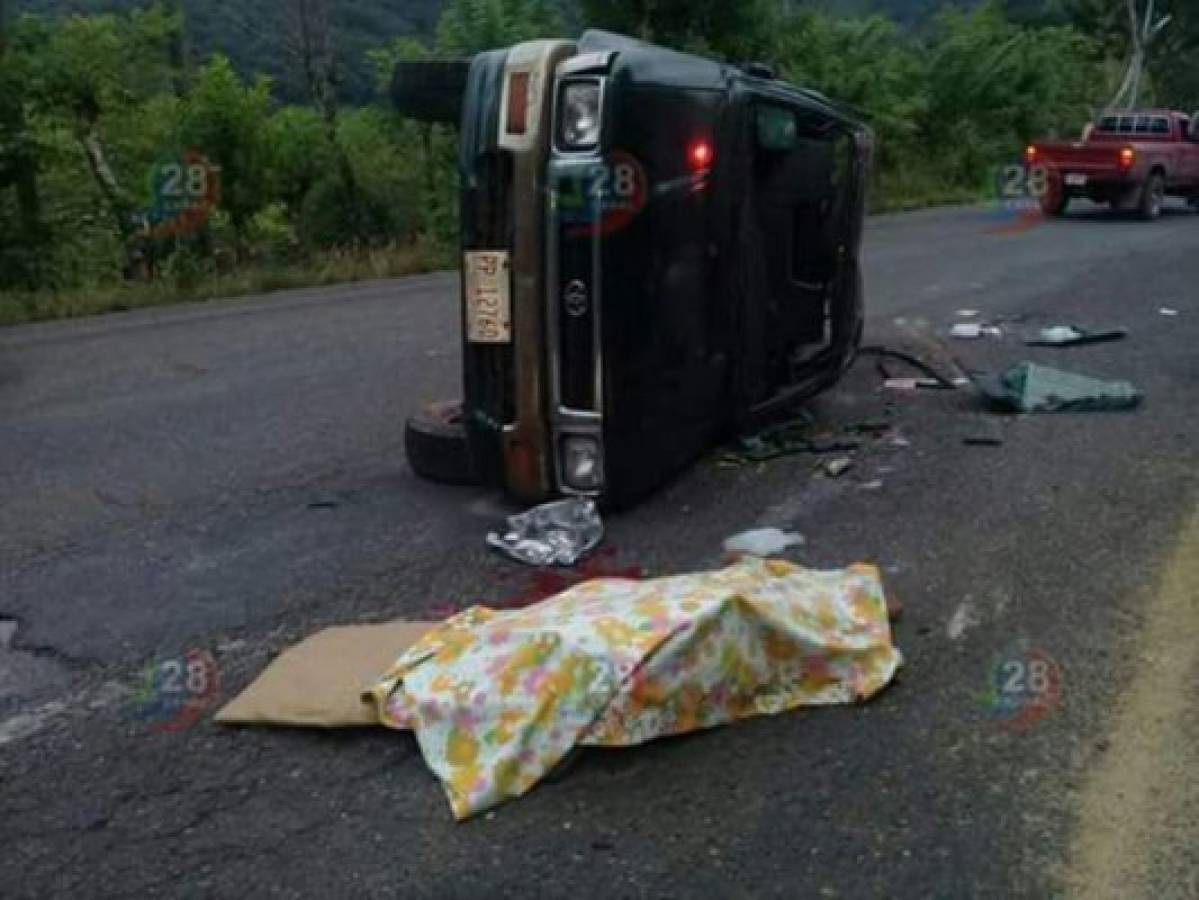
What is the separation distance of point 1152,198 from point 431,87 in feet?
57.5

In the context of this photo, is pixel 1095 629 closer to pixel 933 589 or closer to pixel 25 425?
pixel 933 589

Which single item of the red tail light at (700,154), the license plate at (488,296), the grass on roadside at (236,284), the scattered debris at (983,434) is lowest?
the grass on roadside at (236,284)

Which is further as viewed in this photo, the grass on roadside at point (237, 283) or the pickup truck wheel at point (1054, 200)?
the pickup truck wheel at point (1054, 200)

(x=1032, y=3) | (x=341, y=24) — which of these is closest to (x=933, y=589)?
(x=341, y=24)

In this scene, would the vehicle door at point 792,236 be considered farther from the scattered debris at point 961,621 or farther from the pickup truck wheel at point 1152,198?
the pickup truck wheel at point 1152,198

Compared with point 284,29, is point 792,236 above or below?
below

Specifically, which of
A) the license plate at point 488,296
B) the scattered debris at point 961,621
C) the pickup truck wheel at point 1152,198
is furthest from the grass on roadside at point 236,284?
the pickup truck wheel at point 1152,198

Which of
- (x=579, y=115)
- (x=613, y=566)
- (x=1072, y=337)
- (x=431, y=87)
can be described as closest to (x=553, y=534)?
(x=613, y=566)

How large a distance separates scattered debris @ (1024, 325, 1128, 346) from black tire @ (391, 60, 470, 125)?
4861 millimetres

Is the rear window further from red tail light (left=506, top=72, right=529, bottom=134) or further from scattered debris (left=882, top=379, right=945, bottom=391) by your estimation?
red tail light (left=506, top=72, right=529, bottom=134)

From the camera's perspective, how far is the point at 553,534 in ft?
14.8

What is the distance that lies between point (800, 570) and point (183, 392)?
496cm

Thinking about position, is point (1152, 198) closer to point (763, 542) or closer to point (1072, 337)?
point (1072, 337)

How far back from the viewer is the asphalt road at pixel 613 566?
2.61 meters
